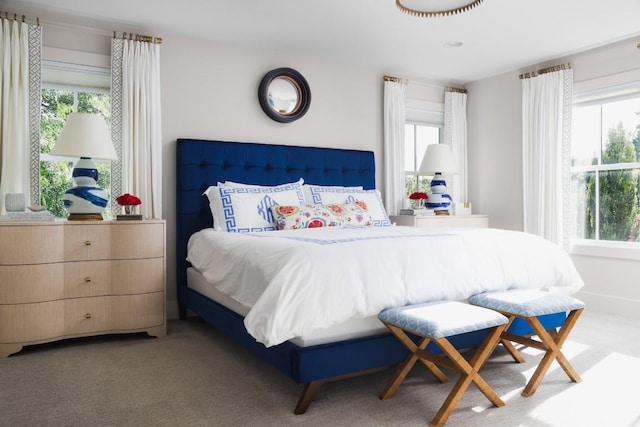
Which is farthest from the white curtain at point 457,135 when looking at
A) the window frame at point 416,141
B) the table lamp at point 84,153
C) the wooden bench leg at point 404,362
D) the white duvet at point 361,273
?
the table lamp at point 84,153

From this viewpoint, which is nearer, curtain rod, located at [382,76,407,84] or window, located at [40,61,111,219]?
window, located at [40,61,111,219]

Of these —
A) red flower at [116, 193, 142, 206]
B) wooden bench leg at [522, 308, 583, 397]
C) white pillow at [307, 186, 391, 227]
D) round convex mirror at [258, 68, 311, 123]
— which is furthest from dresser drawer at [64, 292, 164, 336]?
wooden bench leg at [522, 308, 583, 397]

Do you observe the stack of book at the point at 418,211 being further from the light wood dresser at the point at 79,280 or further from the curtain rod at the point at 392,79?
the light wood dresser at the point at 79,280

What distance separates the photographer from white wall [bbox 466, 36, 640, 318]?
4172mm

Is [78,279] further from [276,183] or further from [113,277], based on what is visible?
[276,183]

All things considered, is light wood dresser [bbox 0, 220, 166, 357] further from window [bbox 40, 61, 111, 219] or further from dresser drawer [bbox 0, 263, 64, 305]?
window [bbox 40, 61, 111, 219]

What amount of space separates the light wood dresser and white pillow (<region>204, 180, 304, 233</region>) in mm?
460

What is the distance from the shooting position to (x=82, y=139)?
10.7 feet

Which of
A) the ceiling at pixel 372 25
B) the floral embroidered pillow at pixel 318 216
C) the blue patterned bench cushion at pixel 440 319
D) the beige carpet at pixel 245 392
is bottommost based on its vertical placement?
the beige carpet at pixel 245 392

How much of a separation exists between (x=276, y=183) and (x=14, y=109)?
207 centimetres

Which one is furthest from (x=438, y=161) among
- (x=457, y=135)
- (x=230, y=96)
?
(x=230, y=96)

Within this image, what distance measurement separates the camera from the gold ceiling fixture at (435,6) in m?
3.08

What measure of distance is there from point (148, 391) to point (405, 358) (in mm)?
1309

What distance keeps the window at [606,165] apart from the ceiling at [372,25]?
0.58m
